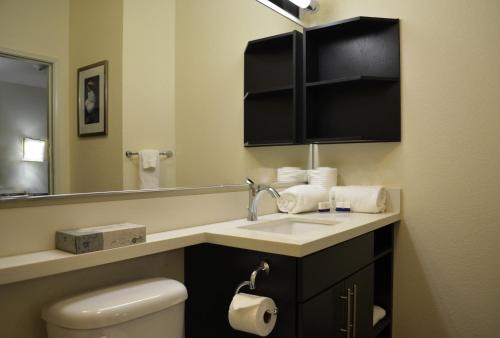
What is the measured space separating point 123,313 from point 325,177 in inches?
55.4

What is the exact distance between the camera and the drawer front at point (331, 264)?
1166mm

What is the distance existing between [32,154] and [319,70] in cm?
166

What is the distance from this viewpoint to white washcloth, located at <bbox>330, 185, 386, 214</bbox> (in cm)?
188

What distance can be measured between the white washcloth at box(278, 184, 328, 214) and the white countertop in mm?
131

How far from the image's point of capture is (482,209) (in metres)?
1.74

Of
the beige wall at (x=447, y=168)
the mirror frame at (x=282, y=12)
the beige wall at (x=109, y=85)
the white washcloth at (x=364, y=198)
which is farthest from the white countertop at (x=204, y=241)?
the mirror frame at (x=282, y=12)

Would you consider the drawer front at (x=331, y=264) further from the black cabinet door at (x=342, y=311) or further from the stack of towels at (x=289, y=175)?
the stack of towels at (x=289, y=175)

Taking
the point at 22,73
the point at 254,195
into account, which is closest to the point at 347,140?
the point at 254,195

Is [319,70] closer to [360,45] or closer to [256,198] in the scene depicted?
[360,45]

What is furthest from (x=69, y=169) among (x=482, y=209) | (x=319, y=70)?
(x=482, y=209)

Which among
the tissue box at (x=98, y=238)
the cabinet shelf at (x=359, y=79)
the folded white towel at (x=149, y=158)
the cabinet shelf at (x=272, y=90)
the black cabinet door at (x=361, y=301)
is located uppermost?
the cabinet shelf at (x=359, y=79)

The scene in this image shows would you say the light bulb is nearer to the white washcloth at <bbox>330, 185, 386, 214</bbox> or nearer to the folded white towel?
the white washcloth at <bbox>330, 185, 386, 214</bbox>

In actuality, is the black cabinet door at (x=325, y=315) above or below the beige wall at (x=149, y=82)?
below

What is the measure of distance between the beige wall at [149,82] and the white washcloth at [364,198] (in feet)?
3.19
